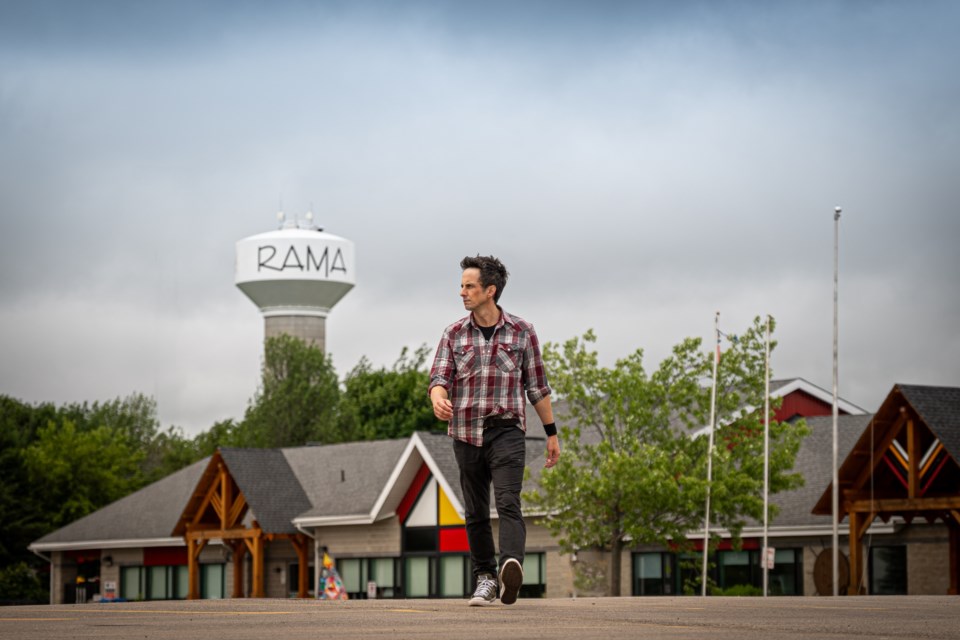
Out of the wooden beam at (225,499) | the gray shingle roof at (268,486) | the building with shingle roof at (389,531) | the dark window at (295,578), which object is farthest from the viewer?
the dark window at (295,578)

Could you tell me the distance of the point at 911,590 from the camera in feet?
133

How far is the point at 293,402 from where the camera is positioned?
272ft

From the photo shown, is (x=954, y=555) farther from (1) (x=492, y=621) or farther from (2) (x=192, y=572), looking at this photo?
(1) (x=492, y=621)

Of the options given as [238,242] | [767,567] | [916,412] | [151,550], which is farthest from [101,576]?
[238,242]

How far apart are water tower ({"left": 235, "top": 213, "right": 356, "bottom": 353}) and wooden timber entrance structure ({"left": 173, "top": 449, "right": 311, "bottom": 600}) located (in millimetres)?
50670

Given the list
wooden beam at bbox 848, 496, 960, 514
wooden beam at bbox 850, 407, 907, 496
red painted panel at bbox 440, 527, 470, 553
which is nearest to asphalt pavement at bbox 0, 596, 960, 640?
wooden beam at bbox 848, 496, 960, 514

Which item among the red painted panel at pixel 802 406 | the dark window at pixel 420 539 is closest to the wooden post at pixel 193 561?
the dark window at pixel 420 539

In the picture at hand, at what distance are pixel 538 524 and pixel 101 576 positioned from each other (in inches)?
849

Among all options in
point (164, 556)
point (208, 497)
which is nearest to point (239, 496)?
point (208, 497)

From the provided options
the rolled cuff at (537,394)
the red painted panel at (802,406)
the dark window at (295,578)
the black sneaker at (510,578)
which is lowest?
the dark window at (295,578)

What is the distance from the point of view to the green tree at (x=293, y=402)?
81.6 metres

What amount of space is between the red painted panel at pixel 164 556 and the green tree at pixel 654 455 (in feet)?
58.0

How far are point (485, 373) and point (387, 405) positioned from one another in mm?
74754

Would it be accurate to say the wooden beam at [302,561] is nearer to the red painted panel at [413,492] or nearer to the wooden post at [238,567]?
the wooden post at [238,567]
